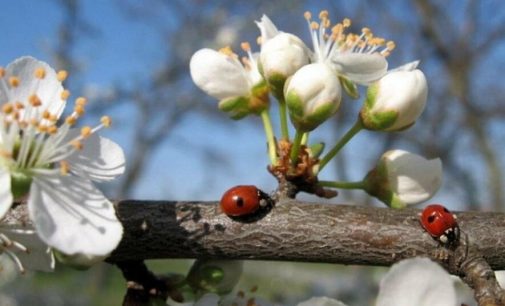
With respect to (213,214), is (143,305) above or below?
below

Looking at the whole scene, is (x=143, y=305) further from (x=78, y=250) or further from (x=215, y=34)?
(x=215, y=34)

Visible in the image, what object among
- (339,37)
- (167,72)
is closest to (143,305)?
(339,37)

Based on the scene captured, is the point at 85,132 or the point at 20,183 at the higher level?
the point at 85,132

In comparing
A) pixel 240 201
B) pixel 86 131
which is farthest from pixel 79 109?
pixel 240 201

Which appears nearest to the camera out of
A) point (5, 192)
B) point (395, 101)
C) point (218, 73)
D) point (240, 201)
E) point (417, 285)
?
point (417, 285)

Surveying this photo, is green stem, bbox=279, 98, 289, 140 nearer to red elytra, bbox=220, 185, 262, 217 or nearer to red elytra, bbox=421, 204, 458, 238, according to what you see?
red elytra, bbox=220, 185, 262, 217

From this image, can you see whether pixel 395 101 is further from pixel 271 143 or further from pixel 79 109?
pixel 79 109
